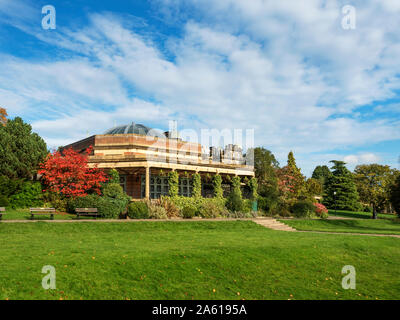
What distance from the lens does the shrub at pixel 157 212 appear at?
68.4 feet

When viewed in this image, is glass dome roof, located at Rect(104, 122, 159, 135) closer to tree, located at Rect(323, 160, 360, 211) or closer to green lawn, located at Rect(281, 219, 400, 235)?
green lawn, located at Rect(281, 219, 400, 235)

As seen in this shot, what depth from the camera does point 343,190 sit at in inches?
1959

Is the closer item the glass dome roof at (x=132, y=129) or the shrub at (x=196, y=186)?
the shrub at (x=196, y=186)

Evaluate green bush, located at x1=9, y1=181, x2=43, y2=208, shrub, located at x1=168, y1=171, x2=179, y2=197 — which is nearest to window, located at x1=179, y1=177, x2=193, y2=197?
shrub, located at x1=168, y1=171, x2=179, y2=197

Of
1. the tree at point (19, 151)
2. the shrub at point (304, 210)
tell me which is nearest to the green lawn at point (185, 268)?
the tree at point (19, 151)

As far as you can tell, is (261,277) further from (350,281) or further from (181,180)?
(181,180)

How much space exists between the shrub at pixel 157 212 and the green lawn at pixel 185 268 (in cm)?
677

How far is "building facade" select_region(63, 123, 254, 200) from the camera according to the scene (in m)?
24.2

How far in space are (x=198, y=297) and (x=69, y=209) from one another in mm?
16449

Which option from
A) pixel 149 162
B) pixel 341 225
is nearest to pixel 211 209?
pixel 149 162

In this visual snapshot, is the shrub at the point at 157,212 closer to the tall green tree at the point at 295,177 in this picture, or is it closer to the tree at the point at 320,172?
the tall green tree at the point at 295,177
